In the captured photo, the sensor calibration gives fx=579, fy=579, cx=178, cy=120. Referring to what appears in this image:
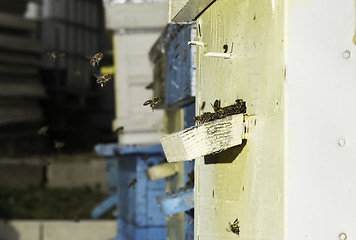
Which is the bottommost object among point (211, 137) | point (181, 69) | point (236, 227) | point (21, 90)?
point (236, 227)

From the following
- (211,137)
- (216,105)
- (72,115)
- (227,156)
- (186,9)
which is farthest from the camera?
(72,115)

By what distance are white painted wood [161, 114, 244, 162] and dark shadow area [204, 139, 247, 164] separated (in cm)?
5

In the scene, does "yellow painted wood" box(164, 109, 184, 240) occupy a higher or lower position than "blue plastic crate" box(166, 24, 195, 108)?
lower

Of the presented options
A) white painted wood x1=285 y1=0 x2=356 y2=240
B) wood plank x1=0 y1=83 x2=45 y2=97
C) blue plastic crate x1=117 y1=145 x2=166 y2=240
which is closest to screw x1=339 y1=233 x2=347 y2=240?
white painted wood x1=285 y1=0 x2=356 y2=240

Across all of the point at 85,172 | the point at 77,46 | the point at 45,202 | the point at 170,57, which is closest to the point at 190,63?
the point at 170,57

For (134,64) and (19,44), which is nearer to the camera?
(134,64)

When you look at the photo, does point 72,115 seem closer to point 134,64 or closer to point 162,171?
point 134,64

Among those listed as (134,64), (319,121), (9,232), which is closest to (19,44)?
(9,232)

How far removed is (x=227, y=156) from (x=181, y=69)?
1.06m

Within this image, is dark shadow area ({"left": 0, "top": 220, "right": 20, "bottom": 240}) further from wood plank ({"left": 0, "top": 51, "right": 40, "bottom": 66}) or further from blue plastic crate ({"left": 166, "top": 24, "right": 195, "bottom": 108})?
blue plastic crate ({"left": 166, "top": 24, "right": 195, "bottom": 108})

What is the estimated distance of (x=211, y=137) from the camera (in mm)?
1651

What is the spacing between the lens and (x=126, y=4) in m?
6.34

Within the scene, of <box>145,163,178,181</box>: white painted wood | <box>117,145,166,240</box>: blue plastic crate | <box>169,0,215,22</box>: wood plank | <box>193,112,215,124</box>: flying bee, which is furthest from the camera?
<box>117,145,166,240</box>: blue plastic crate

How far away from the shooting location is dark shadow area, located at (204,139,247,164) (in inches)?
67.7
